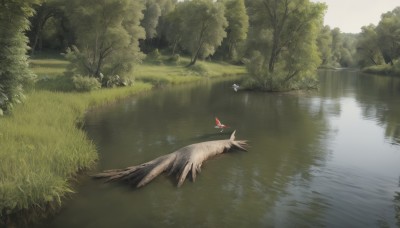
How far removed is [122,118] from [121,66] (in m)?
13.1

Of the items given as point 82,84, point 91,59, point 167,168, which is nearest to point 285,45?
point 91,59

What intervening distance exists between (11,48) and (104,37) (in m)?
18.3

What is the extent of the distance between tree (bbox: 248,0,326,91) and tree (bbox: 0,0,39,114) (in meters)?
31.9

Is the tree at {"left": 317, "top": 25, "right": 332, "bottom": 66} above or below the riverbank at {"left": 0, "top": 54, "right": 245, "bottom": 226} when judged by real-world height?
above

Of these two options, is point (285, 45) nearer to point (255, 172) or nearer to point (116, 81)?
point (116, 81)

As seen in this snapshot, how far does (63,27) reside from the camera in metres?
68.4

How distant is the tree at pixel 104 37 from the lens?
112 feet

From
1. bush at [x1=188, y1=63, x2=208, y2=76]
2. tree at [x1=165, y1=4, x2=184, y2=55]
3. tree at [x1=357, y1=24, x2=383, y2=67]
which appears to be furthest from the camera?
tree at [x1=357, y1=24, x2=383, y2=67]

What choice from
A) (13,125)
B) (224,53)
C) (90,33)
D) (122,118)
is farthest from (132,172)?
(224,53)

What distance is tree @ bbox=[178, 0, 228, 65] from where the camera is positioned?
67812mm

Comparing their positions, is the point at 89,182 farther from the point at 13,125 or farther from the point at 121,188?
the point at 13,125

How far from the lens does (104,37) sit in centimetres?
3453

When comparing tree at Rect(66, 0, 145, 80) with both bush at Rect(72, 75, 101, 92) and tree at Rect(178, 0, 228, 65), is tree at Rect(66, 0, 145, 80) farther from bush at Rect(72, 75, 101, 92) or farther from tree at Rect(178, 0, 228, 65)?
tree at Rect(178, 0, 228, 65)

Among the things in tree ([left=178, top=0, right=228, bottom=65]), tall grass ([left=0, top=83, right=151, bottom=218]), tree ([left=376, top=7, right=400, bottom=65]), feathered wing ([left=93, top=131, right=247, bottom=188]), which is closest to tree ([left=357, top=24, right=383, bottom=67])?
tree ([left=376, top=7, right=400, bottom=65])
